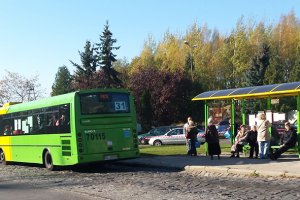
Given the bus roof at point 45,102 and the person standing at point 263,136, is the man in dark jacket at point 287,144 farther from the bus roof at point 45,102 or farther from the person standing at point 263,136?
the bus roof at point 45,102

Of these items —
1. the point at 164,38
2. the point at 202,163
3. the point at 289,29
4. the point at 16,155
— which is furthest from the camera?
the point at 164,38

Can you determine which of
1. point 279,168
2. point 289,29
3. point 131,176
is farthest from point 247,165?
point 289,29

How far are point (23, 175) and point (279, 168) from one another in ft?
31.2

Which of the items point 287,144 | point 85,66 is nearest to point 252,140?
point 287,144

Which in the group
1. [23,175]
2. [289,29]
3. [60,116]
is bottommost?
[23,175]

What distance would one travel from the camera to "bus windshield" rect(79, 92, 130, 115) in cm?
1750

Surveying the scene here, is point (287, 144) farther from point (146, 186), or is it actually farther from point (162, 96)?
point (162, 96)

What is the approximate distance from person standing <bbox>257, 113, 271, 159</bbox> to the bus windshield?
16.8 feet

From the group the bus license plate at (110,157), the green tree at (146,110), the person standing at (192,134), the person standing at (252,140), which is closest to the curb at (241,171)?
the bus license plate at (110,157)

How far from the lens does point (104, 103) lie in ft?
58.7

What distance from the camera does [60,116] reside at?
59.7ft

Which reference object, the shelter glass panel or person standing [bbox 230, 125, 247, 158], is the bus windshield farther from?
the shelter glass panel

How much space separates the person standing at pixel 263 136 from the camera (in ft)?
58.4

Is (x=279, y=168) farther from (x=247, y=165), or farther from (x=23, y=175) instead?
(x=23, y=175)
